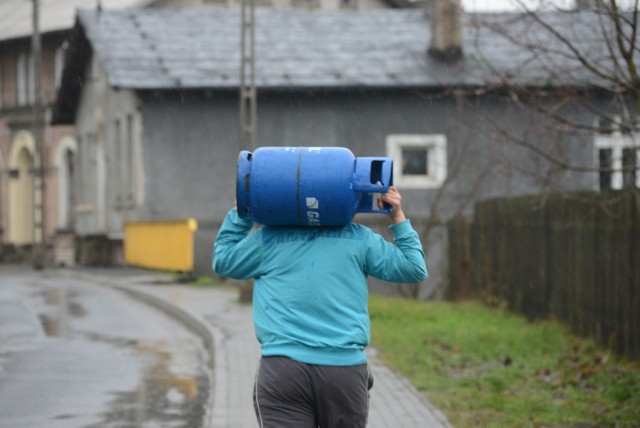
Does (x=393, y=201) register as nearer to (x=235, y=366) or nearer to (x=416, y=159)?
(x=235, y=366)

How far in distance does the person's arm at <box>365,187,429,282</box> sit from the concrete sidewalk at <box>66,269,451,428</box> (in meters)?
3.40

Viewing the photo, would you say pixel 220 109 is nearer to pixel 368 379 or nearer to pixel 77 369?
pixel 77 369

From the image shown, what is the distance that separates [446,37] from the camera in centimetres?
2895

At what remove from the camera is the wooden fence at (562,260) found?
10.9 metres

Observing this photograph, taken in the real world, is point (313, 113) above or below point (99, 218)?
above

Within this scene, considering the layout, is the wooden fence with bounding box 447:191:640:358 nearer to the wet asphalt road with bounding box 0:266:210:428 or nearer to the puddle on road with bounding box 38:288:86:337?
the wet asphalt road with bounding box 0:266:210:428

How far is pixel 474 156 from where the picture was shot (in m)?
27.0

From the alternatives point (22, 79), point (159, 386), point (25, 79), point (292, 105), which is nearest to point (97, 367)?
point (159, 386)

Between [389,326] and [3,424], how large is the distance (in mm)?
6407

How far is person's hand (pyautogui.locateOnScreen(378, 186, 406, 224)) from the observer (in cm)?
503

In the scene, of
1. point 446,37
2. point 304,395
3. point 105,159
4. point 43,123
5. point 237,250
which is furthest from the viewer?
point 43,123

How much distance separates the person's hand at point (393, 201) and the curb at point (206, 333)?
3.63 m

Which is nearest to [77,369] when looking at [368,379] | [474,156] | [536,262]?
[536,262]

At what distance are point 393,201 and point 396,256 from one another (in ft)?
0.74
